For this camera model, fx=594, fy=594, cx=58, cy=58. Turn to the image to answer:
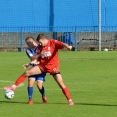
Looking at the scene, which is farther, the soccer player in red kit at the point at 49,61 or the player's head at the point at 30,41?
Result: the player's head at the point at 30,41

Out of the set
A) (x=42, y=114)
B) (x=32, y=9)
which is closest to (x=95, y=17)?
(x=32, y=9)

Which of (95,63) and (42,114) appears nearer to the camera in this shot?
(42,114)

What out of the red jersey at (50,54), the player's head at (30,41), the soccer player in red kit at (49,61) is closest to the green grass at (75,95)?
the soccer player in red kit at (49,61)

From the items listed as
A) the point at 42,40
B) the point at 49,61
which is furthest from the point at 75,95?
the point at 42,40

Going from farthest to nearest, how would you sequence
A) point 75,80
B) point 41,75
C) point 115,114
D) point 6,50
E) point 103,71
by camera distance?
1. point 6,50
2. point 103,71
3. point 75,80
4. point 41,75
5. point 115,114

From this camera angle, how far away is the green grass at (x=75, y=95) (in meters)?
12.5

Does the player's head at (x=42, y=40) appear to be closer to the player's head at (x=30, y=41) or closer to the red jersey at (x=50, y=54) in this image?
the red jersey at (x=50, y=54)

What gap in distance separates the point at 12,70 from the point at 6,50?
15569 millimetres

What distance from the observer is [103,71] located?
76.9ft

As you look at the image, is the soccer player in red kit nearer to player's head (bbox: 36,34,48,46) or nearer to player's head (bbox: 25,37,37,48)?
player's head (bbox: 36,34,48,46)

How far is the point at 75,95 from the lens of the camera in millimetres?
15773

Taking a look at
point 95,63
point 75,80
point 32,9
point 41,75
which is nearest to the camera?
point 41,75

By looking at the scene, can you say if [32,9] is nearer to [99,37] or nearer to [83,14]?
[83,14]

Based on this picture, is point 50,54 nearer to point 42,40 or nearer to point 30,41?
point 42,40
